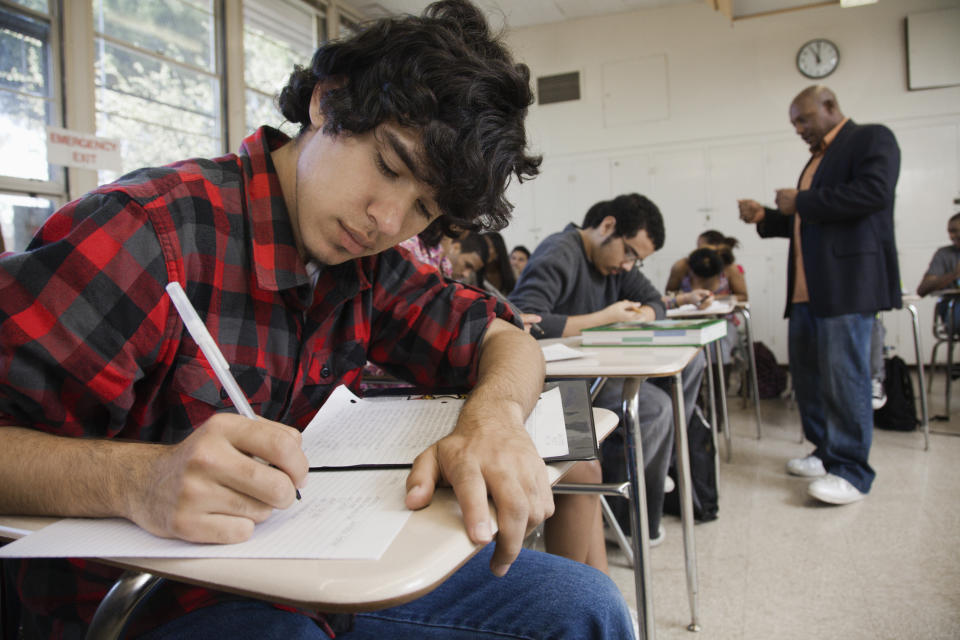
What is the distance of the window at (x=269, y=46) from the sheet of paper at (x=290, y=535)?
446 cm

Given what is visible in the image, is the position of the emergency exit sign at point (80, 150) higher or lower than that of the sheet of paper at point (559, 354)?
higher

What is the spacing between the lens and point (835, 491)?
7.59ft

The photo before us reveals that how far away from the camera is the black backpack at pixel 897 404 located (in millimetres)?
3406

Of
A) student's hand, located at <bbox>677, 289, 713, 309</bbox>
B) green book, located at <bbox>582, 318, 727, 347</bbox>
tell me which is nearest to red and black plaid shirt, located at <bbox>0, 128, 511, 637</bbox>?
green book, located at <bbox>582, 318, 727, 347</bbox>

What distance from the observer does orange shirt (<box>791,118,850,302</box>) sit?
253 centimetres

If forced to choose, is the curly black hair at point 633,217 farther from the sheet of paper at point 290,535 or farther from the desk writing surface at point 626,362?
the sheet of paper at point 290,535

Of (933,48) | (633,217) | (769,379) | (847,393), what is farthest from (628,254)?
(933,48)

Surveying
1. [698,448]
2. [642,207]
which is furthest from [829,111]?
[698,448]


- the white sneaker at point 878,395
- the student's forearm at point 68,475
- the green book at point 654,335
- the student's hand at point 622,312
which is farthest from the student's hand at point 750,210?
the student's forearm at point 68,475

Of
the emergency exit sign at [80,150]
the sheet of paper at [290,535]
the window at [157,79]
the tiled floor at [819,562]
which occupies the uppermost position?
the window at [157,79]

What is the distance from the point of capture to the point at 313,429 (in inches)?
28.0

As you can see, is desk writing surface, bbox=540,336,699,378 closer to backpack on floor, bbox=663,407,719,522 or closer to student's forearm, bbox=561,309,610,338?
student's forearm, bbox=561,309,610,338

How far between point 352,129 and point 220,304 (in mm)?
261

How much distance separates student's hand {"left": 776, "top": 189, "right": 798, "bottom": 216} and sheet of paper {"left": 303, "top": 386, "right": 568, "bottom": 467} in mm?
2033
